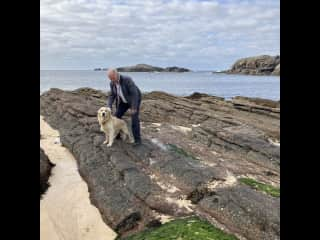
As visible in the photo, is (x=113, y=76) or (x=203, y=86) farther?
(x=203, y=86)

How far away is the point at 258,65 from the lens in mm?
137250

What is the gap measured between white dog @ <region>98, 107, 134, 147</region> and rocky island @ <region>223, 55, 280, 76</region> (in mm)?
118643

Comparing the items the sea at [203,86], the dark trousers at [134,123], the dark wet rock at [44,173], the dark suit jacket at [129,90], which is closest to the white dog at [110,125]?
the dark trousers at [134,123]

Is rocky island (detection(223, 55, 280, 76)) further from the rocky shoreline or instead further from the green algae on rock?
the green algae on rock

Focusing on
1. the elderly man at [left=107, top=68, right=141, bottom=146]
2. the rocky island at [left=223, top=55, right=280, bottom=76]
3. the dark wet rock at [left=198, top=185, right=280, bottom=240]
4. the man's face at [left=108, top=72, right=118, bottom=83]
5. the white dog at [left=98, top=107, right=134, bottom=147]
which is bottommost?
the dark wet rock at [left=198, top=185, right=280, bottom=240]

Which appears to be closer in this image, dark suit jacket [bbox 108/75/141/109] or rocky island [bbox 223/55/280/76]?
dark suit jacket [bbox 108/75/141/109]

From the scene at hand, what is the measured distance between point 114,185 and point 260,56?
133827 millimetres

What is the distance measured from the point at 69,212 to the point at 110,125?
3.62 meters

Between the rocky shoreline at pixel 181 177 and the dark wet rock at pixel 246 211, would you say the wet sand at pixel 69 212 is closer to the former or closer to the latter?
the rocky shoreline at pixel 181 177

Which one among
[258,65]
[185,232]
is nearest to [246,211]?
[185,232]

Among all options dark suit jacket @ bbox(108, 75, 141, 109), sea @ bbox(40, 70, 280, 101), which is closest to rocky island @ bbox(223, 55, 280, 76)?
sea @ bbox(40, 70, 280, 101)

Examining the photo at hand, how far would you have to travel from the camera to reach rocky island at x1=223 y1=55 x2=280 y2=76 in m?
126

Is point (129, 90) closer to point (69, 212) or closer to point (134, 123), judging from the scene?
point (134, 123)
